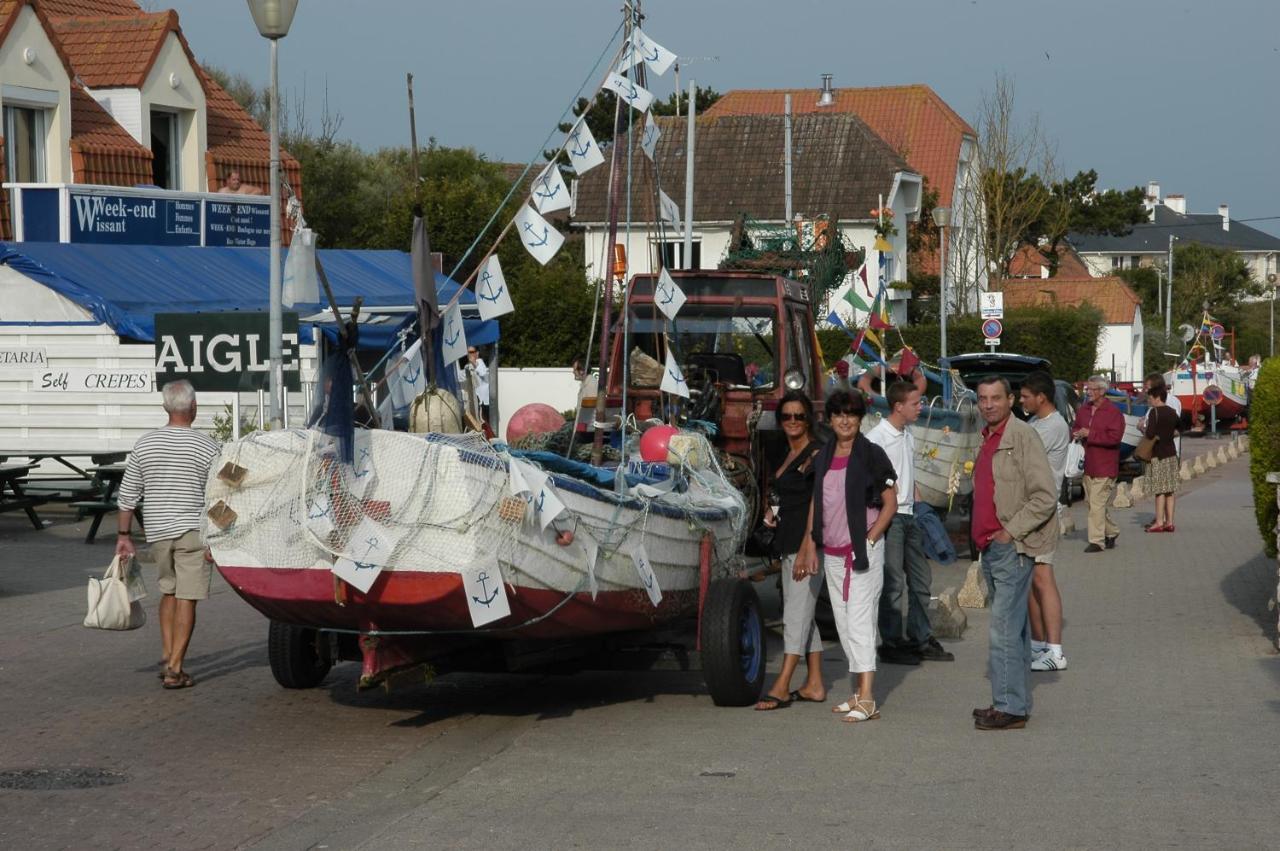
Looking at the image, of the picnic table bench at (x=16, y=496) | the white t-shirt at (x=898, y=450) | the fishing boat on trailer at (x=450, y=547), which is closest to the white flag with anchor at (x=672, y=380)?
the fishing boat on trailer at (x=450, y=547)

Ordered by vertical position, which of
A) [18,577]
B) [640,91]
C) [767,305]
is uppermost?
[640,91]

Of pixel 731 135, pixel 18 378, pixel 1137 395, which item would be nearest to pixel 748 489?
pixel 18 378

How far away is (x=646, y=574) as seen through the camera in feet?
29.8

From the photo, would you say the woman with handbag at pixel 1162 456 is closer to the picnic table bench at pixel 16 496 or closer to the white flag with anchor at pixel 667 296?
the white flag with anchor at pixel 667 296

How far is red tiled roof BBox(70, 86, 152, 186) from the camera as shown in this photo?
25.9 meters

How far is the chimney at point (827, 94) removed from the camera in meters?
64.6

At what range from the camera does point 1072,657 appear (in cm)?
1157

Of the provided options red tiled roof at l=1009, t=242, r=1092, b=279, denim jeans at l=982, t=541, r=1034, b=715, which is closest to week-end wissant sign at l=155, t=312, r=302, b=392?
denim jeans at l=982, t=541, r=1034, b=715

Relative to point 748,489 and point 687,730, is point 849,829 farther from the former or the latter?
point 748,489

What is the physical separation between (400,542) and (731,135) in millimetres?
46549

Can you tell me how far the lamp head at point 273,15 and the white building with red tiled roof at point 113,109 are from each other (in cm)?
1217

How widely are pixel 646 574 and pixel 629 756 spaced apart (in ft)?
3.66

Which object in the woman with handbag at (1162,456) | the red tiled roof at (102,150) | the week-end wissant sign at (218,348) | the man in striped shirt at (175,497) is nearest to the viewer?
the man in striped shirt at (175,497)

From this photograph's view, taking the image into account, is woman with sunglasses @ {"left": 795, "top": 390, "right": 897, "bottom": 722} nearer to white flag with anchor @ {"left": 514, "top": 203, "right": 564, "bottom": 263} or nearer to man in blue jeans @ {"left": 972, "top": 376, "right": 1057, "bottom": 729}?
man in blue jeans @ {"left": 972, "top": 376, "right": 1057, "bottom": 729}
